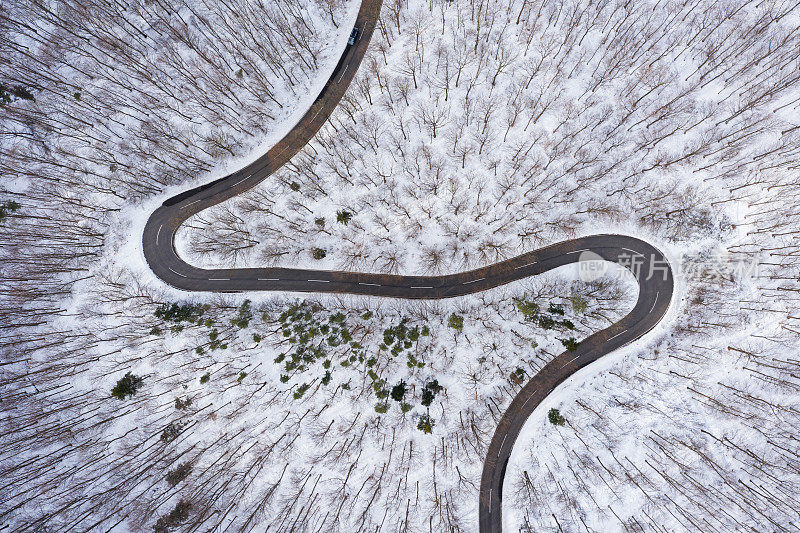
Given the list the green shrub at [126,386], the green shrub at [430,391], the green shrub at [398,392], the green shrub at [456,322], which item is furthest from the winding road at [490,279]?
the green shrub at [126,386]

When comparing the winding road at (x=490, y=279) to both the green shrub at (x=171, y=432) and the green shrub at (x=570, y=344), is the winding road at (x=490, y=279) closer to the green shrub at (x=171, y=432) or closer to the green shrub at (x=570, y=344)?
the green shrub at (x=570, y=344)

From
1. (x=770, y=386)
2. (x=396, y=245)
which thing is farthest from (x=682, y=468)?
(x=396, y=245)

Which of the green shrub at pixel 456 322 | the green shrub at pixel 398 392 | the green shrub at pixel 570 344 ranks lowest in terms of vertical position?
the green shrub at pixel 398 392

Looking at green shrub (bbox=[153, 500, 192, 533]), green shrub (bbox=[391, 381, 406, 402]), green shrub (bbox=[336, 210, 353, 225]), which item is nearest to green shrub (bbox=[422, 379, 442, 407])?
green shrub (bbox=[391, 381, 406, 402])

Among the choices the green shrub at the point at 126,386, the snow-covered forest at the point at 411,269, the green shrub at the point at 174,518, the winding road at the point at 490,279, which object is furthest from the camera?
the winding road at the point at 490,279

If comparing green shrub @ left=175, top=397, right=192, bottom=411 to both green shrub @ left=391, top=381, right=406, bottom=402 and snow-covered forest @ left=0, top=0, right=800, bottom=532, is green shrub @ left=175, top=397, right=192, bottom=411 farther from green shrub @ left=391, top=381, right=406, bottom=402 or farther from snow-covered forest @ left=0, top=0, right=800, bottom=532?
green shrub @ left=391, top=381, right=406, bottom=402

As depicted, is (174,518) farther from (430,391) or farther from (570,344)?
(570,344)
